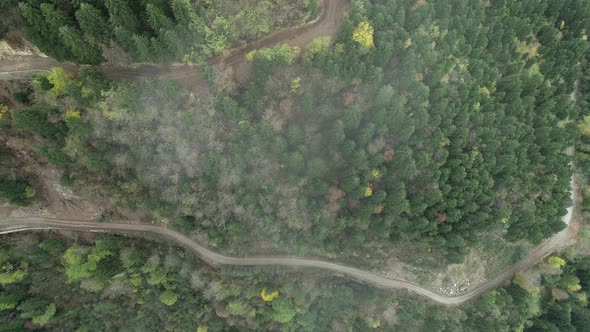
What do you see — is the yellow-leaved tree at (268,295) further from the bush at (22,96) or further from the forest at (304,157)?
the bush at (22,96)

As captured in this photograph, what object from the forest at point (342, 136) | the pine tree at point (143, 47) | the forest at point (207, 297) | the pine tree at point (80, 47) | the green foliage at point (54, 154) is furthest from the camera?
the forest at point (207, 297)

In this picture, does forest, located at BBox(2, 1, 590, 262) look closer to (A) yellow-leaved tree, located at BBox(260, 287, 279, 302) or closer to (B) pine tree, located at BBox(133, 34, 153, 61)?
(B) pine tree, located at BBox(133, 34, 153, 61)

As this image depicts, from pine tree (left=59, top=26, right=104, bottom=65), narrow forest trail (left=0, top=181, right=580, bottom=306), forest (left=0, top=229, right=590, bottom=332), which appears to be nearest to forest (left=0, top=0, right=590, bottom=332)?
pine tree (left=59, top=26, right=104, bottom=65)

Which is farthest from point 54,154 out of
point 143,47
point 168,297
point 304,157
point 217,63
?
point 304,157

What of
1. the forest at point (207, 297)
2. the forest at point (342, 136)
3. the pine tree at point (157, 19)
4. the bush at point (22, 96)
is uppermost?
the pine tree at point (157, 19)

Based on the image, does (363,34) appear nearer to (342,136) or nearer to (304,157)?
(342,136)

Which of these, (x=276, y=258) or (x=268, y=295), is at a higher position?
(x=276, y=258)

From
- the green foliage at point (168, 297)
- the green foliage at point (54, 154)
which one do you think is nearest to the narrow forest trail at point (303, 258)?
the green foliage at point (168, 297)
